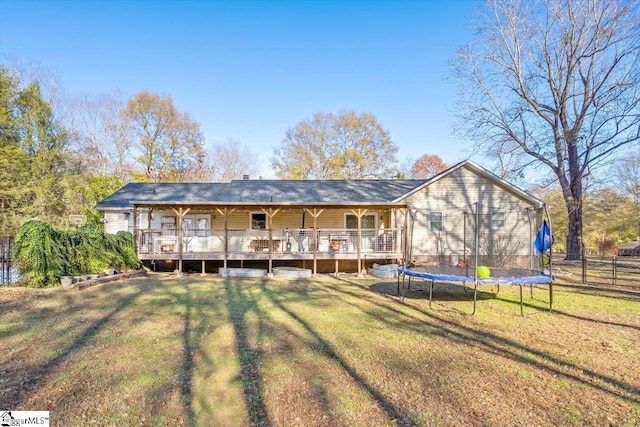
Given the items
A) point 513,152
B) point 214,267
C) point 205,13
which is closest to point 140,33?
point 205,13

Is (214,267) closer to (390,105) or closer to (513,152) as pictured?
(390,105)

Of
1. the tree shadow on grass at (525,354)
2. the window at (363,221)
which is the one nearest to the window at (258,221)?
the window at (363,221)

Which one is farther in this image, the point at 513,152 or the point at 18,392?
the point at 513,152

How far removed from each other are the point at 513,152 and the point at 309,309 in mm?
19899

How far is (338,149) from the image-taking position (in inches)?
1405

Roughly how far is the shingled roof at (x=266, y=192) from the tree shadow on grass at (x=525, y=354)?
9.74 m

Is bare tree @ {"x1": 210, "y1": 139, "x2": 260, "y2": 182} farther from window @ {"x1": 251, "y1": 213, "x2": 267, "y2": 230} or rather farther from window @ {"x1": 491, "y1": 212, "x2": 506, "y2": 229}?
window @ {"x1": 491, "y1": 212, "x2": 506, "y2": 229}

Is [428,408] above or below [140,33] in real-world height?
below

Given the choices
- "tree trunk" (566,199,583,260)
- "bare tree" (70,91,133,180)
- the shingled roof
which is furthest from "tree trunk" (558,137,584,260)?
"bare tree" (70,91,133,180)

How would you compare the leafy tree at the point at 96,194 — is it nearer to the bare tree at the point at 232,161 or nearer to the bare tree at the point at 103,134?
the bare tree at the point at 103,134

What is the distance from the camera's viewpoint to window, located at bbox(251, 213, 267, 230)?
56.4 ft

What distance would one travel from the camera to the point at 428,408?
371cm

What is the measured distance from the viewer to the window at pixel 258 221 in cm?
1720
